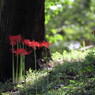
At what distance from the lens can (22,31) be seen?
7551 mm

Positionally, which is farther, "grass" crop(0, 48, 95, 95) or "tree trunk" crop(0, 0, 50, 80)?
"tree trunk" crop(0, 0, 50, 80)

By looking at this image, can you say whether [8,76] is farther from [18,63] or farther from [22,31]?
[22,31]

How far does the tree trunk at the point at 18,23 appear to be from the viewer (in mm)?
7348

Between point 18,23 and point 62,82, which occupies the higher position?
point 18,23

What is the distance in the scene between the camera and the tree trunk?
24.1 ft

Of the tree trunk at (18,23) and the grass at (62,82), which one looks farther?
the tree trunk at (18,23)

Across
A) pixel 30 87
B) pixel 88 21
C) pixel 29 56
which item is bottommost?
pixel 30 87

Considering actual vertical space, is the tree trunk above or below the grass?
above

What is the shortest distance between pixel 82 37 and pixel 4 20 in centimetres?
2010

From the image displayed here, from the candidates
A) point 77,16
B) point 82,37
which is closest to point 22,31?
point 77,16

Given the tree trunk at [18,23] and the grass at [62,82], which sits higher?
the tree trunk at [18,23]

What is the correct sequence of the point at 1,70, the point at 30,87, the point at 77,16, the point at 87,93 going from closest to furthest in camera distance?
1. the point at 87,93
2. the point at 30,87
3. the point at 1,70
4. the point at 77,16

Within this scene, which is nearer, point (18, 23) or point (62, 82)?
point (62, 82)

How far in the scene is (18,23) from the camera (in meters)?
7.49
